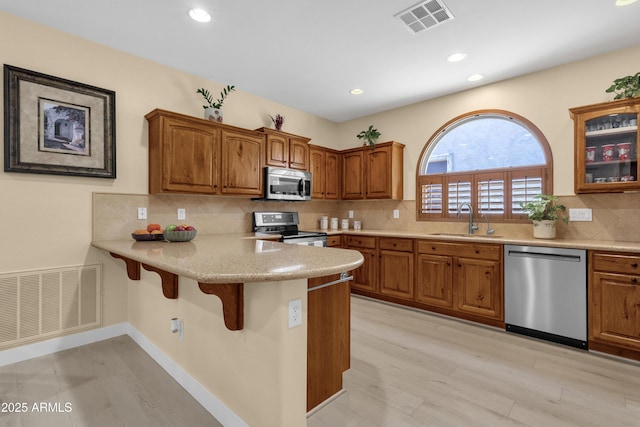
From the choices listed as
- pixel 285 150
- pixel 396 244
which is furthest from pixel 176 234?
pixel 396 244

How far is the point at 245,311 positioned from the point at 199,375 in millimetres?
780

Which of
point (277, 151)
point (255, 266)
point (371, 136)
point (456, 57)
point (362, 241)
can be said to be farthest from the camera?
point (371, 136)

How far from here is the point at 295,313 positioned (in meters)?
1.38

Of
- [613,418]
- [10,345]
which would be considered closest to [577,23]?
[613,418]

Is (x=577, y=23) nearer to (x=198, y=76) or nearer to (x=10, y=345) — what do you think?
(x=198, y=76)

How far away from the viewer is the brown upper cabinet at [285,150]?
152 inches

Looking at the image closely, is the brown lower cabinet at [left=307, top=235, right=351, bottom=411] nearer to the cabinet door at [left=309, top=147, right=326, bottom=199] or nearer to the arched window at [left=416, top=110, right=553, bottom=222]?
the arched window at [left=416, top=110, right=553, bottom=222]

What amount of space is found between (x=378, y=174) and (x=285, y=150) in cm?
139

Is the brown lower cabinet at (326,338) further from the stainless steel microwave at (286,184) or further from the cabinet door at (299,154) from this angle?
the cabinet door at (299,154)

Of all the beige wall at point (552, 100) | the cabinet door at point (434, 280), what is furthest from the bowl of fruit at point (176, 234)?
the beige wall at point (552, 100)

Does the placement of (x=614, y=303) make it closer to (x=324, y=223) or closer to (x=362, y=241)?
(x=362, y=241)

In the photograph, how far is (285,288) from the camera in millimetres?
1343

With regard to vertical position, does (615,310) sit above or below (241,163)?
below

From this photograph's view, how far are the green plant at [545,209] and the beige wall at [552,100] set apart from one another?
18 cm
